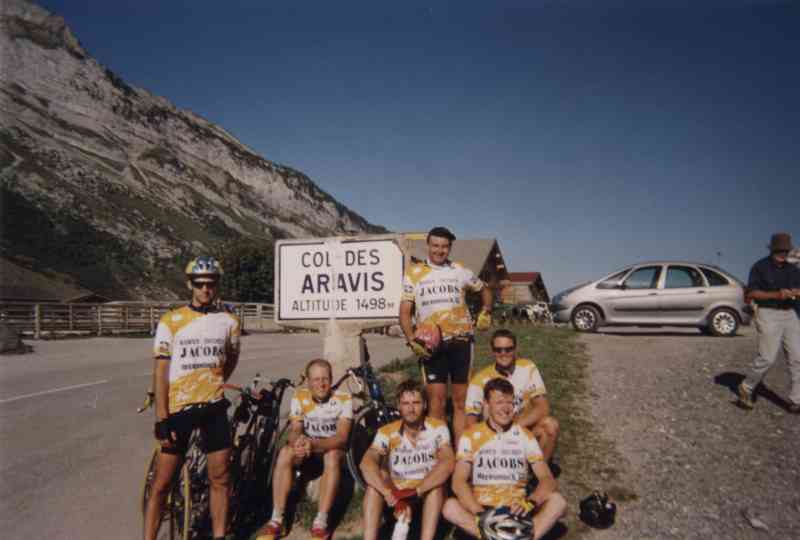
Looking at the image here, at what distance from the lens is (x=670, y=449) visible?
5.26 m

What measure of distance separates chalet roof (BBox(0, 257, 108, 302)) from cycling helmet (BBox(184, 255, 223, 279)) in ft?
142

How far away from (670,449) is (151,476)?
15.5ft

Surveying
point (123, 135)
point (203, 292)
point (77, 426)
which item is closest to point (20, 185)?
point (123, 135)

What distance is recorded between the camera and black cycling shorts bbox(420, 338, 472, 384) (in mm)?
4668

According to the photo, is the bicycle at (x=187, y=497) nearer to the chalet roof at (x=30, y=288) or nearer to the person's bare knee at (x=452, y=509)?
the person's bare knee at (x=452, y=509)

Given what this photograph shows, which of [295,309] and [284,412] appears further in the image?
[284,412]

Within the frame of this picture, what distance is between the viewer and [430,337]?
4461 millimetres

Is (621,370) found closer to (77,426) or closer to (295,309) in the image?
(295,309)

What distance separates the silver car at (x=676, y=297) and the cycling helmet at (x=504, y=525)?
10.6m

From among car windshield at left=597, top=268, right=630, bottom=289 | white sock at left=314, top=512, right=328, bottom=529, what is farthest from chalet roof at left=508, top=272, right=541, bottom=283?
white sock at left=314, top=512, right=328, bottom=529

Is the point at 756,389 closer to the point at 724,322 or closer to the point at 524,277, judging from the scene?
the point at 724,322

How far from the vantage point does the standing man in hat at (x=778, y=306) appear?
6.00 meters

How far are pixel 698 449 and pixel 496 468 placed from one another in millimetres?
2740

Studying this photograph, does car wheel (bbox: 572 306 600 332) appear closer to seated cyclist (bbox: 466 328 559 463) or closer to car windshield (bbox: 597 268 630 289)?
car windshield (bbox: 597 268 630 289)
